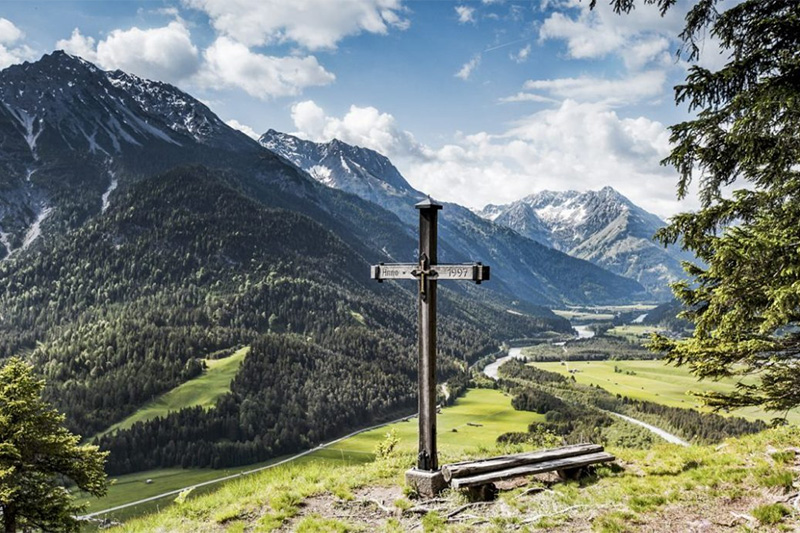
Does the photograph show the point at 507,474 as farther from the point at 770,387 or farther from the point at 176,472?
the point at 176,472

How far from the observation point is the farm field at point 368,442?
122 meters

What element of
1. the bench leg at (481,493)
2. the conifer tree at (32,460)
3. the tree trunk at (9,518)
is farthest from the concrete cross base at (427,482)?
the tree trunk at (9,518)

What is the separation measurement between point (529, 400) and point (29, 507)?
173648 millimetres

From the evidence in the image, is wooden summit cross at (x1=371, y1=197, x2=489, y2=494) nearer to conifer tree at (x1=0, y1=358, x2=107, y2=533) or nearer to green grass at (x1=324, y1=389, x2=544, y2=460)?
conifer tree at (x1=0, y1=358, x2=107, y2=533)

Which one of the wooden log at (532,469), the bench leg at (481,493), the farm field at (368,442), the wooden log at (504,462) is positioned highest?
the wooden log at (504,462)

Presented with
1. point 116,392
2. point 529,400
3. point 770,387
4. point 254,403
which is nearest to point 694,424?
point 529,400

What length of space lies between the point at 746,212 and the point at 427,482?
913 cm

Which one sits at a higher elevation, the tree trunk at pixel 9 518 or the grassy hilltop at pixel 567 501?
the grassy hilltop at pixel 567 501

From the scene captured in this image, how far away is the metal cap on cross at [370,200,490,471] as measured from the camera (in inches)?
491

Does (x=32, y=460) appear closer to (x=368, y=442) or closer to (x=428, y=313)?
(x=428, y=313)

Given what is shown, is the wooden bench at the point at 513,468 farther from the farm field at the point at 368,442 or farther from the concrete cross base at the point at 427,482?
the farm field at the point at 368,442

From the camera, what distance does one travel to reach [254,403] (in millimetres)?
173375

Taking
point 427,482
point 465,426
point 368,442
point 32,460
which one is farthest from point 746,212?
point 368,442

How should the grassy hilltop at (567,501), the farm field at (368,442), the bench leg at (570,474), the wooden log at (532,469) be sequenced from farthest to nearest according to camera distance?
the farm field at (368,442) → the bench leg at (570,474) → the wooden log at (532,469) → the grassy hilltop at (567,501)
